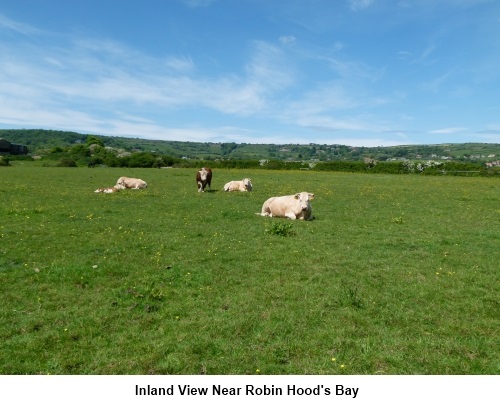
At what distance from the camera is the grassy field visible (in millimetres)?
5336

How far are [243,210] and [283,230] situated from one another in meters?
6.24

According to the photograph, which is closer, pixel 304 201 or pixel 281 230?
pixel 281 230

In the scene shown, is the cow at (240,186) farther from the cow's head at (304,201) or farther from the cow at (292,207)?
the cow's head at (304,201)

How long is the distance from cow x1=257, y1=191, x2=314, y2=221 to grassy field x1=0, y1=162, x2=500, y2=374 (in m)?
1.60

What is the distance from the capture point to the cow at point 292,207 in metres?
16.5

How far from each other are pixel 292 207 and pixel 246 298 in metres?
9.83

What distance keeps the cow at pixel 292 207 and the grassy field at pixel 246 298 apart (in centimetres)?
160

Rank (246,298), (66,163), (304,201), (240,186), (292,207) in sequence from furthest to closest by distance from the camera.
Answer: (66,163) < (240,186) < (292,207) < (304,201) < (246,298)

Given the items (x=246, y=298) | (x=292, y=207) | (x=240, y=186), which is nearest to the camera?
(x=246, y=298)

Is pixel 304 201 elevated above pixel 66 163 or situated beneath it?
elevated above

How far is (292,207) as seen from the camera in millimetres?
16984

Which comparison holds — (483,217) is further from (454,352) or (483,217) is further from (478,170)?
(478,170)

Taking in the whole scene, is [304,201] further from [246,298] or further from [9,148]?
[9,148]

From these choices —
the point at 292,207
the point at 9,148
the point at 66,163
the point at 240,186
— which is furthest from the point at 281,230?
the point at 9,148
